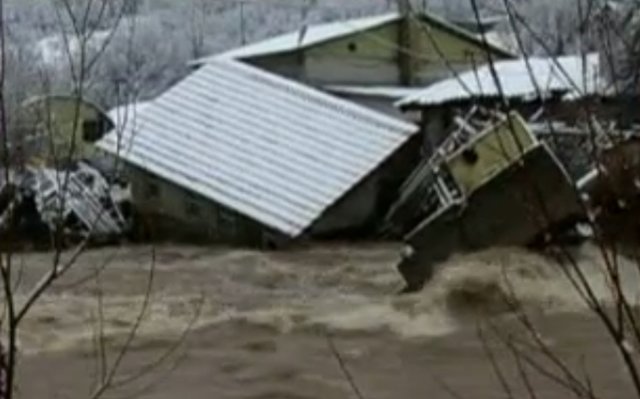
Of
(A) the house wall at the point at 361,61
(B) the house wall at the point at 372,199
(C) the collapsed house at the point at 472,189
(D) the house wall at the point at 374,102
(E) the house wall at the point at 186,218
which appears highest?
(C) the collapsed house at the point at 472,189

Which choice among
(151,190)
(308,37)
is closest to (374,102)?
(308,37)

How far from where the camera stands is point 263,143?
77.7 ft

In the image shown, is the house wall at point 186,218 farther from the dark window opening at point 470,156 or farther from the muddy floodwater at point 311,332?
the dark window opening at point 470,156

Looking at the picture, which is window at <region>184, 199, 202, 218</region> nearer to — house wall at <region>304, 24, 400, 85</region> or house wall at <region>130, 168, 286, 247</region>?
house wall at <region>130, 168, 286, 247</region>

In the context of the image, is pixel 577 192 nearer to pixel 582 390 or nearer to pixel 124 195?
pixel 582 390

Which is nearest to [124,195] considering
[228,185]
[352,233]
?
[228,185]

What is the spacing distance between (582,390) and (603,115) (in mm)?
724

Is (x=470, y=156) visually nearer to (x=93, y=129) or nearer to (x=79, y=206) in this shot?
(x=79, y=206)

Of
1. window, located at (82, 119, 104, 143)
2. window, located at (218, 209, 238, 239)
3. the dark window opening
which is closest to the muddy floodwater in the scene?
the dark window opening

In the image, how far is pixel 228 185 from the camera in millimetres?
22984

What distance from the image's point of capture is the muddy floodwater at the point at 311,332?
452 inches

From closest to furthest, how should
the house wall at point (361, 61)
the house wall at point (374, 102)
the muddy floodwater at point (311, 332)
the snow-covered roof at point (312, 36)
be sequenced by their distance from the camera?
the muddy floodwater at point (311, 332), the house wall at point (374, 102), the snow-covered roof at point (312, 36), the house wall at point (361, 61)

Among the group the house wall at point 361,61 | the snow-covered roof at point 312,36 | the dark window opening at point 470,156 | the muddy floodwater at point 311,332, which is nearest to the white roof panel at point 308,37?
the snow-covered roof at point 312,36

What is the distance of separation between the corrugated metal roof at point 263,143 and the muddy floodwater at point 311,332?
3.60m
